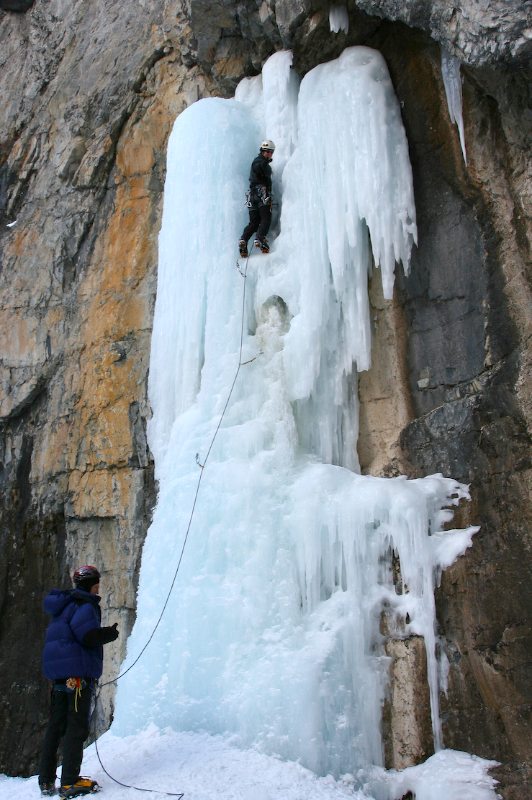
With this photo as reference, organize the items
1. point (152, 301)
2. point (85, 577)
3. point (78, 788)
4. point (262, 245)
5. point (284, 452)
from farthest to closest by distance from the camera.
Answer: point (152, 301), point (262, 245), point (284, 452), point (85, 577), point (78, 788)

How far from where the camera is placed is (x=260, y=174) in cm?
701

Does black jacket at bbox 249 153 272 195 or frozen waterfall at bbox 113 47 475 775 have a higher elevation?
black jacket at bbox 249 153 272 195

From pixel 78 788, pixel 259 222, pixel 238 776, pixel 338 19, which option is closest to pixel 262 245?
pixel 259 222

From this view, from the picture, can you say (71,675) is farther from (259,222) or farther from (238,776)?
(259,222)

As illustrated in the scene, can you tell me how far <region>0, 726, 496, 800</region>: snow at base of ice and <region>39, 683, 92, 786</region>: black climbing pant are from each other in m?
0.20

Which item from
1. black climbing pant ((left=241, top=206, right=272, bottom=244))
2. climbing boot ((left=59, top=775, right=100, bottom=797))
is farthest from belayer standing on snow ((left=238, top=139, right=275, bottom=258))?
climbing boot ((left=59, top=775, right=100, bottom=797))

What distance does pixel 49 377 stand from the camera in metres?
8.96

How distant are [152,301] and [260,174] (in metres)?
2.08

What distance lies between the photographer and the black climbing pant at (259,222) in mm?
6930

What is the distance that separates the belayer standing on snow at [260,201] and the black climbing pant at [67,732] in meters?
4.30

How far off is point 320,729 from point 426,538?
1445 mm

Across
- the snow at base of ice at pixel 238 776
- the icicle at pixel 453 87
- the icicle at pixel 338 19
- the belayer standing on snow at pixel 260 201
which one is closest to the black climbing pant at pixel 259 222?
the belayer standing on snow at pixel 260 201

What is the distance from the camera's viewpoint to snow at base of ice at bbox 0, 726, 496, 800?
13.5 ft

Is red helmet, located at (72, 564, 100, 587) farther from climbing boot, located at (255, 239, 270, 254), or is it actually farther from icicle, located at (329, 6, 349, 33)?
icicle, located at (329, 6, 349, 33)
